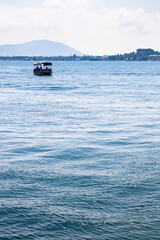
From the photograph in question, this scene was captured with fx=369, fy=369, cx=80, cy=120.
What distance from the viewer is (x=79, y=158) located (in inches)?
642

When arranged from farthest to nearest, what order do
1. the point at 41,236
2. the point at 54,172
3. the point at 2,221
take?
the point at 54,172
the point at 2,221
the point at 41,236

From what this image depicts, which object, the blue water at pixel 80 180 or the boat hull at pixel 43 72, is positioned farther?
the boat hull at pixel 43 72

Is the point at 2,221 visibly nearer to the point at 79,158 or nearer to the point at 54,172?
the point at 54,172

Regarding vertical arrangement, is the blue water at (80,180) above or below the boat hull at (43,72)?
below

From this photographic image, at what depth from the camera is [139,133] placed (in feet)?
71.0

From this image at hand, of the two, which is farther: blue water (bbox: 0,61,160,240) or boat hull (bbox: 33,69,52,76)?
boat hull (bbox: 33,69,52,76)

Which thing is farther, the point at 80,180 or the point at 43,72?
the point at 43,72

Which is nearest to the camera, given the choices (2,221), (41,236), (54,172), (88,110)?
(41,236)

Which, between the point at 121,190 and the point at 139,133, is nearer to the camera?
the point at 121,190

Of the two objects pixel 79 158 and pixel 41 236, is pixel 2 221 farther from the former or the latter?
pixel 79 158

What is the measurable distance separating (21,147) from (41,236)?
9.24 metres

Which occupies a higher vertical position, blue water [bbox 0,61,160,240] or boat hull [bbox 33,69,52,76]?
boat hull [bbox 33,69,52,76]

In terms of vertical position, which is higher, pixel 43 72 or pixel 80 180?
pixel 43 72

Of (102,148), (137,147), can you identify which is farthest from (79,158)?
(137,147)
